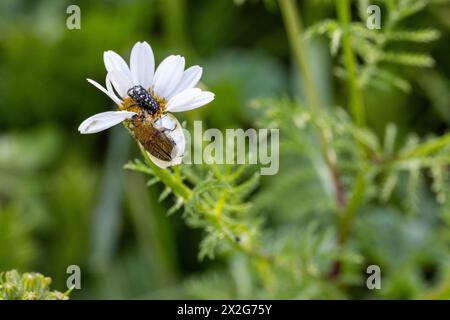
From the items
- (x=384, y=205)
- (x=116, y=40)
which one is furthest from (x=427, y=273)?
(x=116, y=40)

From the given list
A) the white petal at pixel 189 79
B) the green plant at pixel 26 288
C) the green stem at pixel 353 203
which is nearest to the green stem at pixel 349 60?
the green stem at pixel 353 203

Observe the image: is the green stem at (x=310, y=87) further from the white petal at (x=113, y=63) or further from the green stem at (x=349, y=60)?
the white petal at (x=113, y=63)

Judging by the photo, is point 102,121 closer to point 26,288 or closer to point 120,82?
point 120,82

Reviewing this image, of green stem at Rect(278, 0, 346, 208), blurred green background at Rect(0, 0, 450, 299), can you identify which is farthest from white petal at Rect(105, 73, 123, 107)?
blurred green background at Rect(0, 0, 450, 299)

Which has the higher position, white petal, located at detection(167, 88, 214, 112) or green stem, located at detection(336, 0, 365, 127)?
green stem, located at detection(336, 0, 365, 127)

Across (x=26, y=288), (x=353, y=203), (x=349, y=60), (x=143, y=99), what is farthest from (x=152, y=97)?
(x=353, y=203)

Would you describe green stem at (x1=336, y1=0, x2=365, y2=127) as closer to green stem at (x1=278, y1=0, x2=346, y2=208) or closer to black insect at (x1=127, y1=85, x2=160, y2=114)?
green stem at (x1=278, y1=0, x2=346, y2=208)

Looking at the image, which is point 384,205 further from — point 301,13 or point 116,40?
point 116,40

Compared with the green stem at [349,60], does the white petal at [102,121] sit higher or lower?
lower
